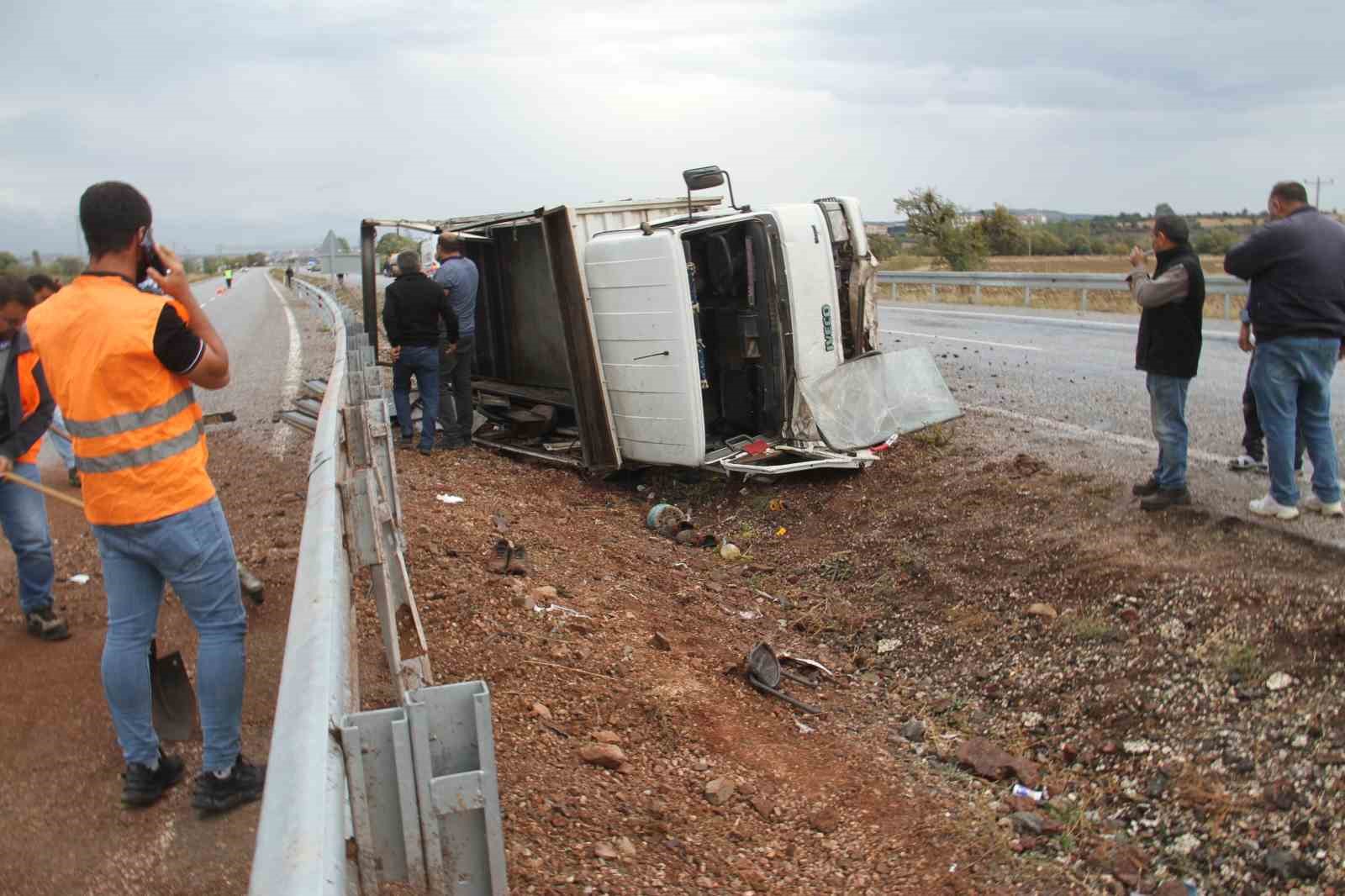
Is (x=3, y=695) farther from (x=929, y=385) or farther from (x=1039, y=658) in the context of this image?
(x=929, y=385)

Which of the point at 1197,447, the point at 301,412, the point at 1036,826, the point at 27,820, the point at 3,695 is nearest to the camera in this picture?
the point at 27,820

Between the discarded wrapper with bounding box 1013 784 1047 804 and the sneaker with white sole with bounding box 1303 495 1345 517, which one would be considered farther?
the sneaker with white sole with bounding box 1303 495 1345 517

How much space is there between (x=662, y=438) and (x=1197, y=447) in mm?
3618

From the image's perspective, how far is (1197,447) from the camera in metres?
7.15

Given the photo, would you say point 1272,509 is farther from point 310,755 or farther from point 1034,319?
point 1034,319

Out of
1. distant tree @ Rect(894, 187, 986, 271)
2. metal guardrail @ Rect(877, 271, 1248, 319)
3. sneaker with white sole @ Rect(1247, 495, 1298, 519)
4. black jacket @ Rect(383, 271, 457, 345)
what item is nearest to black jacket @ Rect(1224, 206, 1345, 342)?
sneaker with white sole @ Rect(1247, 495, 1298, 519)

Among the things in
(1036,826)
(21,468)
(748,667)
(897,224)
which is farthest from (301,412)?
(897,224)

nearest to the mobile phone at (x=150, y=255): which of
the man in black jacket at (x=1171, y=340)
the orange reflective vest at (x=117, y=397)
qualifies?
the orange reflective vest at (x=117, y=397)

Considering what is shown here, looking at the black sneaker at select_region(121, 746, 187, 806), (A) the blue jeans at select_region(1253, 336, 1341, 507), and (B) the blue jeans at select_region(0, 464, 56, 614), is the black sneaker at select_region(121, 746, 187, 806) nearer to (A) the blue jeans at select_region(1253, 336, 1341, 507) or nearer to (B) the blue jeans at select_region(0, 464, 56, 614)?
(B) the blue jeans at select_region(0, 464, 56, 614)

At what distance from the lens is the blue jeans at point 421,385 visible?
9422 millimetres

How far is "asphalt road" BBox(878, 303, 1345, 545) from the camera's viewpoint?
6684 mm

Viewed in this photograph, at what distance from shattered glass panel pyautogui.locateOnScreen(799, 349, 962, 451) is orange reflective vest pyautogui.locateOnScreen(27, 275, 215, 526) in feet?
17.6

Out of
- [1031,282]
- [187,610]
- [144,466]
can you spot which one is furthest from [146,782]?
[1031,282]

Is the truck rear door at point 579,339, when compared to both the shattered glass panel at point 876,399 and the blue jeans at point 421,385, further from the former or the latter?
the blue jeans at point 421,385
